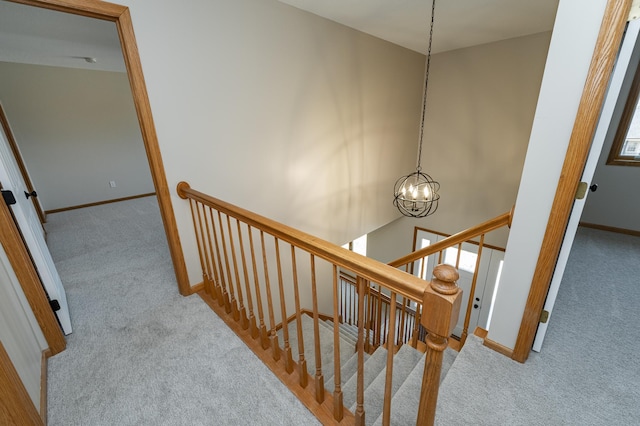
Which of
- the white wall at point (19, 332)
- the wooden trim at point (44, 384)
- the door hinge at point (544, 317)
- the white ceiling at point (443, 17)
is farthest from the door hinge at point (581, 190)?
the wooden trim at point (44, 384)

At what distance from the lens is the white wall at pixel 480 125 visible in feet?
11.4

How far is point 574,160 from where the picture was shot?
1143 millimetres

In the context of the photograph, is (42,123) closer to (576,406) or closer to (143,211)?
(143,211)

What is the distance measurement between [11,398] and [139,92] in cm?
168

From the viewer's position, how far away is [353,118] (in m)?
3.31

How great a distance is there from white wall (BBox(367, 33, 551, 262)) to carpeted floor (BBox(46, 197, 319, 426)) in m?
3.54

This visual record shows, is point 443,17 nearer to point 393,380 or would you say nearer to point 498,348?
point 498,348

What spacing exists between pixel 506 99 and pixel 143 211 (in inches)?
233

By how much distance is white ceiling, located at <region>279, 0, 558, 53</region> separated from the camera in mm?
2422

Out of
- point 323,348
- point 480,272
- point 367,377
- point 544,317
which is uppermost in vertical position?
point 544,317

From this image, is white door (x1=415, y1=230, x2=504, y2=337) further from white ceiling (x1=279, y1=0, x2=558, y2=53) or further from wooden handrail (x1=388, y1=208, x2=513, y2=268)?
white ceiling (x1=279, y1=0, x2=558, y2=53)

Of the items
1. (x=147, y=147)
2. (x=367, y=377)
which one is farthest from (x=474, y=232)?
(x=147, y=147)

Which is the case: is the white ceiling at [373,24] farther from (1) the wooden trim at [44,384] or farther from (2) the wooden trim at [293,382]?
(2) the wooden trim at [293,382]

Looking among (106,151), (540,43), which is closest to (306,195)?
(540,43)
